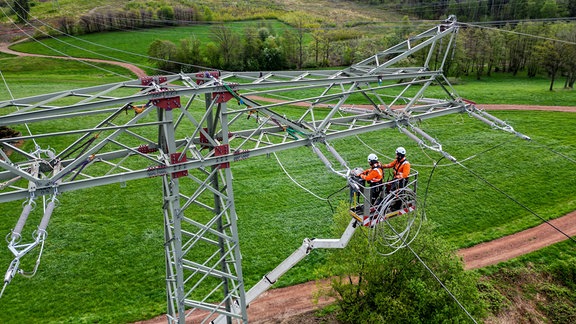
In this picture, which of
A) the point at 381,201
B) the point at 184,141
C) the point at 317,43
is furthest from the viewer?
the point at 317,43

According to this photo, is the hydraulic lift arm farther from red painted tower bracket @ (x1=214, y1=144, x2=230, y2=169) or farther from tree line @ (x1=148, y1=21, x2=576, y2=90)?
tree line @ (x1=148, y1=21, x2=576, y2=90)

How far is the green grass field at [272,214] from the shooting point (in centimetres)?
2306

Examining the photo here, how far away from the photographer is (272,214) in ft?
101

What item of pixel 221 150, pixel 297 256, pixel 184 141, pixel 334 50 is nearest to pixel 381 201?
pixel 297 256

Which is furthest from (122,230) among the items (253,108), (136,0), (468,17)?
(468,17)

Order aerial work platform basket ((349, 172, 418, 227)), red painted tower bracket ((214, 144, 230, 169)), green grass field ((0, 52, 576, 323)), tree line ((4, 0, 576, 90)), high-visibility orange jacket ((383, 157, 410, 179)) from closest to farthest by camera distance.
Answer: red painted tower bracket ((214, 144, 230, 169)) < aerial work platform basket ((349, 172, 418, 227)) < high-visibility orange jacket ((383, 157, 410, 179)) < green grass field ((0, 52, 576, 323)) < tree line ((4, 0, 576, 90))

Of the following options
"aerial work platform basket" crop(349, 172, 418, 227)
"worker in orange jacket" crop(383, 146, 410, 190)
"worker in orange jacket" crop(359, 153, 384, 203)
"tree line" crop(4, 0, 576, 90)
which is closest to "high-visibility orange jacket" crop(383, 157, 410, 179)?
"worker in orange jacket" crop(383, 146, 410, 190)

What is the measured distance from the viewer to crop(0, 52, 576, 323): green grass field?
75.7ft

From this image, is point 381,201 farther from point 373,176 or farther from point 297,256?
point 297,256

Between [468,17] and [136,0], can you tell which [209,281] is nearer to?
[136,0]

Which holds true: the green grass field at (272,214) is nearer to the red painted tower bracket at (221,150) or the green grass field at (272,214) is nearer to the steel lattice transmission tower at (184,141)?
the steel lattice transmission tower at (184,141)

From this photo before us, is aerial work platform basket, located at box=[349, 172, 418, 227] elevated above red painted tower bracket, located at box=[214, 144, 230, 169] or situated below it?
below

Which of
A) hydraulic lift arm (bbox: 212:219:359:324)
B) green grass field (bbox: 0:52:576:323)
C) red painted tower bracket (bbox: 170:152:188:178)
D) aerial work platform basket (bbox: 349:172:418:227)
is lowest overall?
green grass field (bbox: 0:52:576:323)

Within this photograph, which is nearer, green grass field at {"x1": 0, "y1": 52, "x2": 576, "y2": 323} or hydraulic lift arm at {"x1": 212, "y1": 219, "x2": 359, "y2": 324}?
hydraulic lift arm at {"x1": 212, "y1": 219, "x2": 359, "y2": 324}
